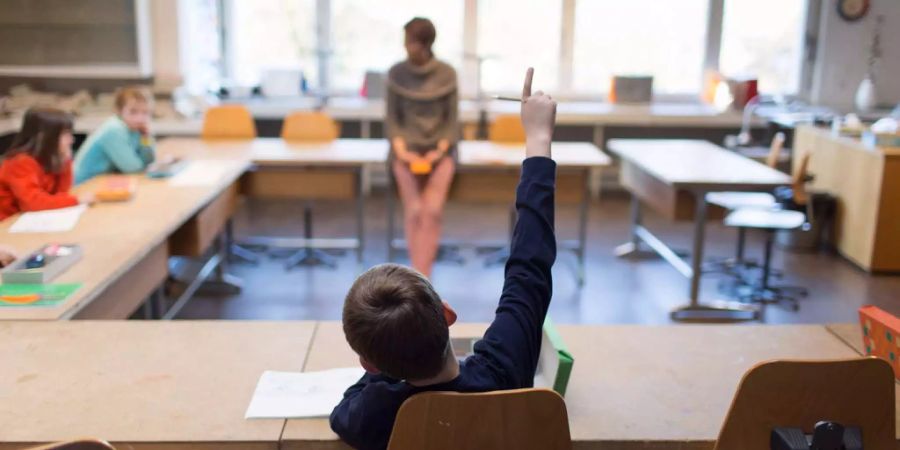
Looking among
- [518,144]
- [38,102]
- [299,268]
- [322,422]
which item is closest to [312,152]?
[299,268]

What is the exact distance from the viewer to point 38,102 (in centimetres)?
652

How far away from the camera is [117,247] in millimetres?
2818

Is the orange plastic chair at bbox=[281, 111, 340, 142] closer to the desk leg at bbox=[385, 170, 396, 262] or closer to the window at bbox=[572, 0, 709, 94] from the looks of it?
the desk leg at bbox=[385, 170, 396, 262]

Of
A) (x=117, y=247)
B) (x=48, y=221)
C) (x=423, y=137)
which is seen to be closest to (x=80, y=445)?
(x=117, y=247)

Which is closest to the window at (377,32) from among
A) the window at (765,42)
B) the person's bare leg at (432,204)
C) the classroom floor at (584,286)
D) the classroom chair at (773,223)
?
the classroom floor at (584,286)

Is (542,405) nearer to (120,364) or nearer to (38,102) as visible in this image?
(120,364)

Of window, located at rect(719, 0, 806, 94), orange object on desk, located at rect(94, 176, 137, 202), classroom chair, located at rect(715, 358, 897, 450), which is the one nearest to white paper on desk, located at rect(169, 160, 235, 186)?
orange object on desk, located at rect(94, 176, 137, 202)

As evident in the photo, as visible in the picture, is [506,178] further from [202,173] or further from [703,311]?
[202,173]

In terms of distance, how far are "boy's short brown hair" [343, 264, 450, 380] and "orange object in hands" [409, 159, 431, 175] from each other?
10.2 ft

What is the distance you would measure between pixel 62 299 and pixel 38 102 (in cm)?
482

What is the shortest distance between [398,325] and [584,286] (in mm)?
3630

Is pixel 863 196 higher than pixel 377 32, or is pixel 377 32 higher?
pixel 377 32

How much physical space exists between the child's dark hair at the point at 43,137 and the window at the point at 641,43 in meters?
4.91

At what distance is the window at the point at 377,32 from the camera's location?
7.47 m
